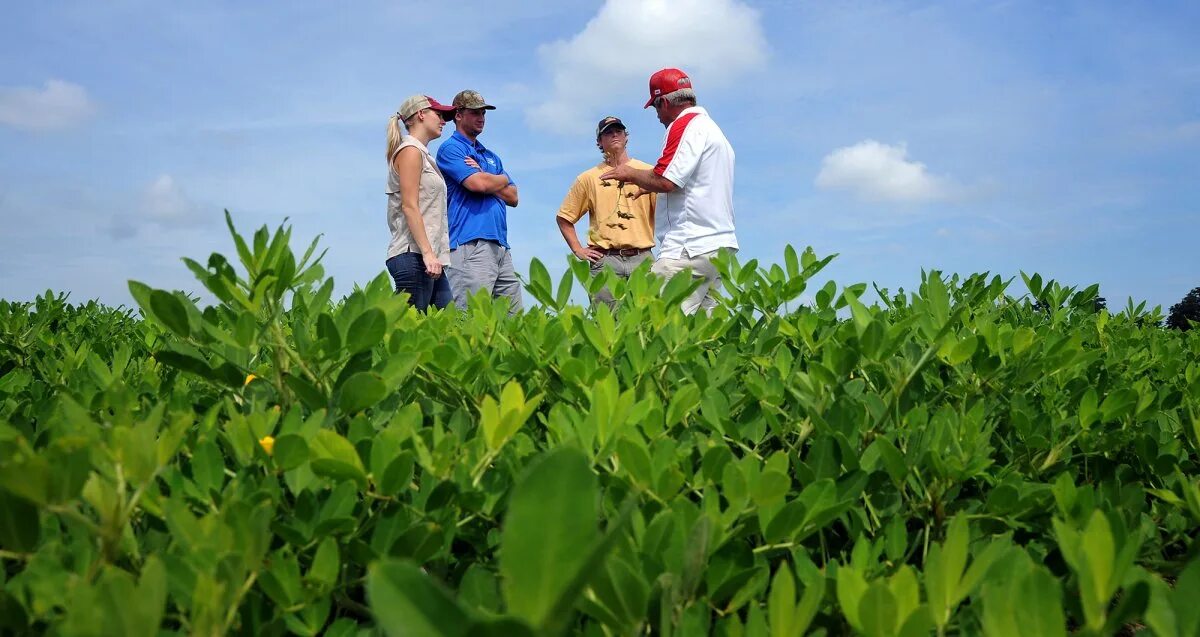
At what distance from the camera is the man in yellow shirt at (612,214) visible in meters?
9.30

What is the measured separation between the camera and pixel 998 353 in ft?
7.68

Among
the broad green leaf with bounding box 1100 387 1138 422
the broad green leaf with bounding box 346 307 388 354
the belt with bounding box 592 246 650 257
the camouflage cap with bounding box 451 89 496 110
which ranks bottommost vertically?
the broad green leaf with bounding box 1100 387 1138 422

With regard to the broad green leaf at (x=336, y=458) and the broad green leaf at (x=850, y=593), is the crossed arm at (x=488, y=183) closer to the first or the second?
the broad green leaf at (x=336, y=458)

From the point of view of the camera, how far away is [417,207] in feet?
25.2

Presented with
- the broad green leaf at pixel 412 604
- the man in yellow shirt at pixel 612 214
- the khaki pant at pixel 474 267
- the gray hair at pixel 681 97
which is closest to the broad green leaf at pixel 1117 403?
the broad green leaf at pixel 412 604

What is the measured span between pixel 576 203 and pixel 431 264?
2433 mm

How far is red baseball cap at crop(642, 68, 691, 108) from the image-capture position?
7.53 m

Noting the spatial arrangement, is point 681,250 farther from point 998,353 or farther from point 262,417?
point 262,417

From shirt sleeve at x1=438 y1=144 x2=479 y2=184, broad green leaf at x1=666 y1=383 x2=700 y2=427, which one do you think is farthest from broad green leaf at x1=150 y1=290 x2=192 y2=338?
shirt sleeve at x1=438 y1=144 x2=479 y2=184

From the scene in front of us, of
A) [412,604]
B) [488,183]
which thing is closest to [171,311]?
[412,604]

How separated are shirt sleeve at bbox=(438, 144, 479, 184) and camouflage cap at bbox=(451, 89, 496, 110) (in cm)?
40

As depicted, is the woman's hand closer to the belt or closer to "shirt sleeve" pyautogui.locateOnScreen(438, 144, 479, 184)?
"shirt sleeve" pyautogui.locateOnScreen(438, 144, 479, 184)

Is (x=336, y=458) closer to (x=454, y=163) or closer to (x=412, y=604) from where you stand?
(x=412, y=604)

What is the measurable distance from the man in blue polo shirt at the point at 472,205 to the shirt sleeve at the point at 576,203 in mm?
876
